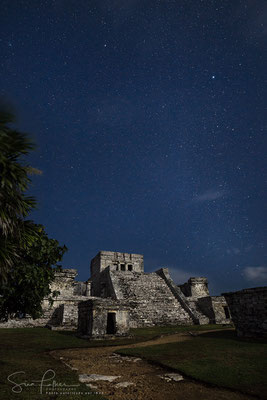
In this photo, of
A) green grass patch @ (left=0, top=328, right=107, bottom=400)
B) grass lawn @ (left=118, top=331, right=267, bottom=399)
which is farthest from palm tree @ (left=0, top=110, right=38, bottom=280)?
grass lawn @ (left=118, top=331, right=267, bottom=399)

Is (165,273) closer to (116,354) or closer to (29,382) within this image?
(116,354)

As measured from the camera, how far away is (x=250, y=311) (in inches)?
504

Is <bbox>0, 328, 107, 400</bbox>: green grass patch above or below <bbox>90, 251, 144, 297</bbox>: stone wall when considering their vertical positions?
below

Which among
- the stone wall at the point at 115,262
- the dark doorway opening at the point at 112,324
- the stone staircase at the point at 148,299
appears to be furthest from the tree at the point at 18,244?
the stone wall at the point at 115,262

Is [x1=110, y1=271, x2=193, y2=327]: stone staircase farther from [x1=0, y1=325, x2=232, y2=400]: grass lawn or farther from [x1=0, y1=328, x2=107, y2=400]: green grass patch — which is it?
[x1=0, y1=328, x2=107, y2=400]: green grass patch

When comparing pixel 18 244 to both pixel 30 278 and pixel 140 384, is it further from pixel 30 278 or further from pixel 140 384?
pixel 140 384

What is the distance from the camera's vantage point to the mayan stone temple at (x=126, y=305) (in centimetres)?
1568

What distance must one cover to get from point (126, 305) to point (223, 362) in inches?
380

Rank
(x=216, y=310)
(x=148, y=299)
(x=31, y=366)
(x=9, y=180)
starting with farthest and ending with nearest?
(x=148, y=299) < (x=216, y=310) < (x=31, y=366) < (x=9, y=180)

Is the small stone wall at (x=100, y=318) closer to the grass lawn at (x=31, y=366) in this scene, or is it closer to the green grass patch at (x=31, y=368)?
the grass lawn at (x=31, y=366)

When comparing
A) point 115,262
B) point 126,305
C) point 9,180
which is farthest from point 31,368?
point 115,262

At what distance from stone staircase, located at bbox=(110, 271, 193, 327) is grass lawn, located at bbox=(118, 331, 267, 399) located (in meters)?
11.0

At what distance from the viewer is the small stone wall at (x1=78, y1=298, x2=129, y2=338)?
1470 cm

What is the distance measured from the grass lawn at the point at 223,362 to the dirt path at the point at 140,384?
1.33ft
